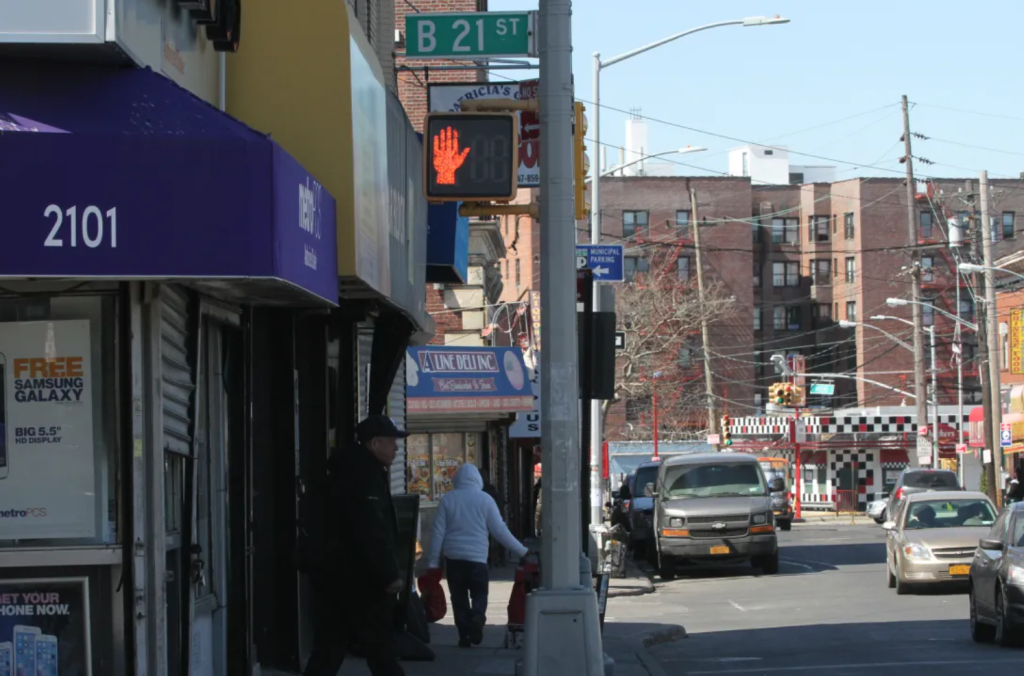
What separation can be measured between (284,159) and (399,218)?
426 centimetres

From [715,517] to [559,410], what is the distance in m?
17.5

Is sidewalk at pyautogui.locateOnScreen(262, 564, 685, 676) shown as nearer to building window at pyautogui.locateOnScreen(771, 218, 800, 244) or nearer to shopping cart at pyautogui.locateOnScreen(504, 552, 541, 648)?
shopping cart at pyautogui.locateOnScreen(504, 552, 541, 648)

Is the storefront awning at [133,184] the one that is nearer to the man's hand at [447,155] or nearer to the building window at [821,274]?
the man's hand at [447,155]

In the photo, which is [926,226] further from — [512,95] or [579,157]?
[579,157]

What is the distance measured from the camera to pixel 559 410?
8.90 meters

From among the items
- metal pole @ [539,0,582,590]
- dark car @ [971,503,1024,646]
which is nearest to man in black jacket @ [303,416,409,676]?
metal pole @ [539,0,582,590]

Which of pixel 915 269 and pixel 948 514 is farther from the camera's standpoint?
pixel 915 269

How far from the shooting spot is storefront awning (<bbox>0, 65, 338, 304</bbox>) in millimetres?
6719

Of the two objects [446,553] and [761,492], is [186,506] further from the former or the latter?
[761,492]

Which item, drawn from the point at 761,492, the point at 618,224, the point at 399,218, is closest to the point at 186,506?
the point at 399,218

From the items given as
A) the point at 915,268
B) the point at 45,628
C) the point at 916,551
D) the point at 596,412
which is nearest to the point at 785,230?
the point at 915,268

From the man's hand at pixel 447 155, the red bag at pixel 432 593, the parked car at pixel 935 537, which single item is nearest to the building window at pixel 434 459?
the parked car at pixel 935 537

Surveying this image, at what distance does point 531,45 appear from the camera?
10.1 m

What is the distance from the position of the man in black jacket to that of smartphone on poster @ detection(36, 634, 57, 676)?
1.57m
